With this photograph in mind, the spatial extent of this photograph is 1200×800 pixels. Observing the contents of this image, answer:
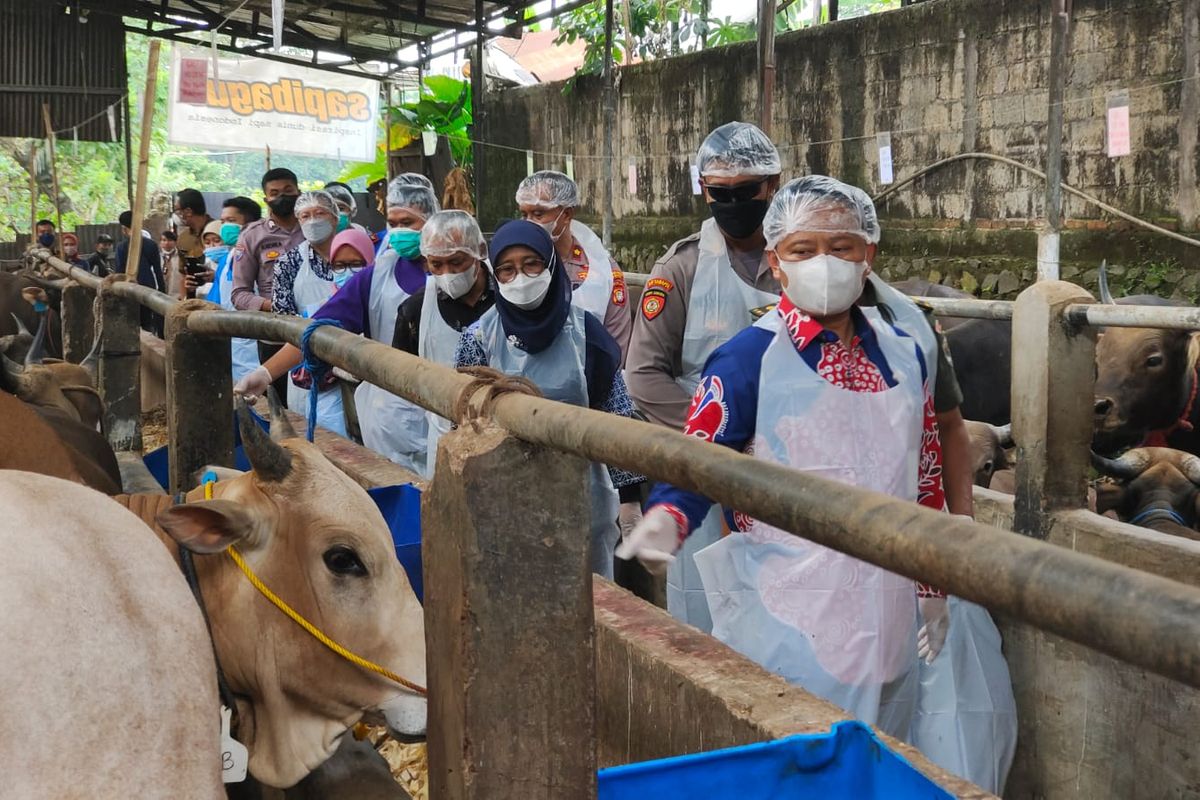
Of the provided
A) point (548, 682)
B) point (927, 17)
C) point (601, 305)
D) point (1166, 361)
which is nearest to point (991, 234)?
point (927, 17)

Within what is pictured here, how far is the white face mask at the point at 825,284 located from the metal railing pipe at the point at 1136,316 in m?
1.12

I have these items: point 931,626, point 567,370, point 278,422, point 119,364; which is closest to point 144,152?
point 119,364

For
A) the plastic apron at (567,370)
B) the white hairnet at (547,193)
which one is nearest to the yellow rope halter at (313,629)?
the plastic apron at (567,370)

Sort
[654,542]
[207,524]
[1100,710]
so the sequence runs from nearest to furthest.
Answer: [207,524] → [654,542] → [1100,710]

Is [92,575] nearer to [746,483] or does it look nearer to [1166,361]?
[746,483]

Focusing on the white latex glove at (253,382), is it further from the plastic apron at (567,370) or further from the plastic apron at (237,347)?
the plastic apron at (237,347)

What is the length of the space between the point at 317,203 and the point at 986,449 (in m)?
3.95

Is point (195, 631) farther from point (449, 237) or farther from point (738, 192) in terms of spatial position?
point (449, 237)

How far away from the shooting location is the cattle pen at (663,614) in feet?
3.36

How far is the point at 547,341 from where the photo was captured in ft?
13.7

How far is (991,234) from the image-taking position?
10594mm

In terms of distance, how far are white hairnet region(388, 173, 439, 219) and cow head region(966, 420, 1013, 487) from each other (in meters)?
2.74

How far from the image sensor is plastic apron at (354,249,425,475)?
5359mm

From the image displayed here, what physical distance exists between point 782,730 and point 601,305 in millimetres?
3046
